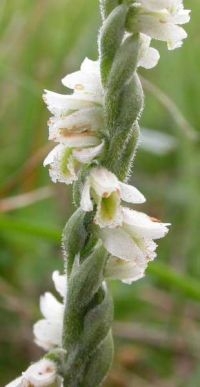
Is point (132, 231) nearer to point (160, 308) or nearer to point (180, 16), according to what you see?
point (180, 16)

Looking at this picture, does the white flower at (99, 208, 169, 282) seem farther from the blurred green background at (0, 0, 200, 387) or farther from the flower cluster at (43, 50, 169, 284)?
the blurred green background at (0, 0, 200, 387)

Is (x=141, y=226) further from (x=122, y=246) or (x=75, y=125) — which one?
(x=75, y=125)

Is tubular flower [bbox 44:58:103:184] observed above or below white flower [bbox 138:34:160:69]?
below

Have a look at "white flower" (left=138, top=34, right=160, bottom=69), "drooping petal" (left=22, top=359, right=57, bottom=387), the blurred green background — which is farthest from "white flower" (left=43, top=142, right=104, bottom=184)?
the blurred green background

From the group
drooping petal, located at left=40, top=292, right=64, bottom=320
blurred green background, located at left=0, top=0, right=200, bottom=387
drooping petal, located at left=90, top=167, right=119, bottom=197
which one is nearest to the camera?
drooping petal, located at left=90, top=167, right=119, bottom=197

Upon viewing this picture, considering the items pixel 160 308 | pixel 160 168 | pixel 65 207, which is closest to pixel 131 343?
pixel 160 308

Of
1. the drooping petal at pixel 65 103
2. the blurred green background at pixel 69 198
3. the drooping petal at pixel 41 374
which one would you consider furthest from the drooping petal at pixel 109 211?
the blurred green background at pixel 69 198
